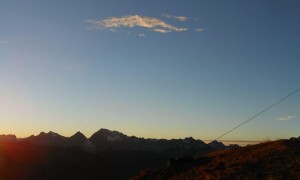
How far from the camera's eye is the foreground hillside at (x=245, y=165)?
2923 centimetres

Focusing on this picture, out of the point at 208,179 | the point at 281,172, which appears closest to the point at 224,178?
the point at 208,179

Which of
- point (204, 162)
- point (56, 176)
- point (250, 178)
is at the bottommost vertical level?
point (250, 178)

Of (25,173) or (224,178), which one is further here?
(25,173)

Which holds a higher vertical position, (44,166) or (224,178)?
(44,166)

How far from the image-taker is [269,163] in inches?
1220

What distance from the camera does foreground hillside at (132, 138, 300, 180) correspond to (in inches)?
1151

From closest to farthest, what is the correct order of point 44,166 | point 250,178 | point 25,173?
point 250,178, point 25,173, point 44,166

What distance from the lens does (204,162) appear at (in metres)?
36.5

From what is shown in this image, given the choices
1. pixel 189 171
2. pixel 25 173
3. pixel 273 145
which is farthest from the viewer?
pixel 25 173

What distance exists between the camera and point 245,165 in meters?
31.7

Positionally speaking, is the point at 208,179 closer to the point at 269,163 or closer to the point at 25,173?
the point at 269,163

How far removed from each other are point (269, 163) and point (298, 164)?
2.07 m

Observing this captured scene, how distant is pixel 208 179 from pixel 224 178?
121 centimetres

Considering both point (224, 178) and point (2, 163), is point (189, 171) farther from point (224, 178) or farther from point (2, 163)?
point (2, 163)
